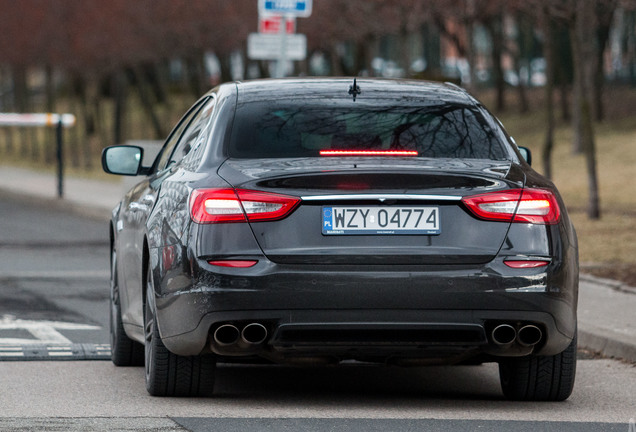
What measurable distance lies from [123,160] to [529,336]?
2861mm

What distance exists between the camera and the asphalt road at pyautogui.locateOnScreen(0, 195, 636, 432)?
6.42 m

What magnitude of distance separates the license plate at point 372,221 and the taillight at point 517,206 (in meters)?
0.23

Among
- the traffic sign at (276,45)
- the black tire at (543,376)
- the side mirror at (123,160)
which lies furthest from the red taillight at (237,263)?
the traffic sign at (276,45)

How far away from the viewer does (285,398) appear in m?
7.26

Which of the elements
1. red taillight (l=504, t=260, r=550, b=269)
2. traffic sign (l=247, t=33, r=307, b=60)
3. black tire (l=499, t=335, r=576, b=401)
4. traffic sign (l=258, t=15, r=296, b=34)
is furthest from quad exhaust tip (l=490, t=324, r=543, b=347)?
traffic sign (l=258, t=15, r=296, b=34)

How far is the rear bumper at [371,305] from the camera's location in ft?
21.0

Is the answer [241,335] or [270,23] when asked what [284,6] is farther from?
[241,335]

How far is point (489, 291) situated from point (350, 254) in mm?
609

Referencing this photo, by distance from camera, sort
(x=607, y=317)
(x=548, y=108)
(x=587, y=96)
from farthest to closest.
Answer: (x=548, y=108) → (x=587, y=96) → (x=607, y=317)

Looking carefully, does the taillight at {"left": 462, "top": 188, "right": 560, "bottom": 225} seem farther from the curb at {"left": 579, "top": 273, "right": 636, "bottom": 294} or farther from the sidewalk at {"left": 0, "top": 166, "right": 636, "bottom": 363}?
the curb at {"left": 579, "top": 273, "right": 636, "bottom": 294}

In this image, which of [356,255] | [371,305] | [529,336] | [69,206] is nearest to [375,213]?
[356,255]

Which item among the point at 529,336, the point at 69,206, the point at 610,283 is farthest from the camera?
the point at 69,206

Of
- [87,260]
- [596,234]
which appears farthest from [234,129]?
[596,234]

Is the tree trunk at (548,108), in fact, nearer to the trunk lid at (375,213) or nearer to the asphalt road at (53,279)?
the asphalt road at (53,279)
